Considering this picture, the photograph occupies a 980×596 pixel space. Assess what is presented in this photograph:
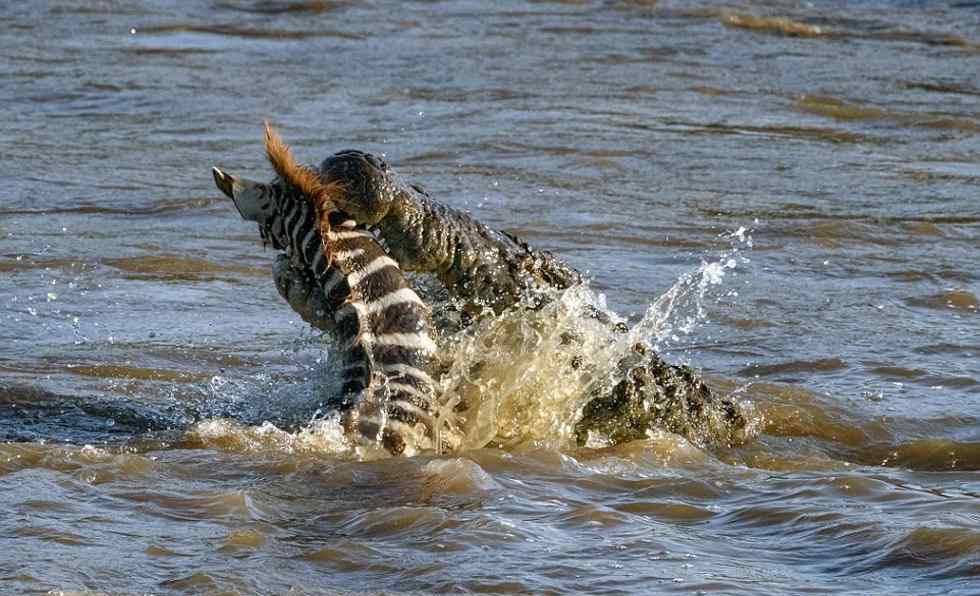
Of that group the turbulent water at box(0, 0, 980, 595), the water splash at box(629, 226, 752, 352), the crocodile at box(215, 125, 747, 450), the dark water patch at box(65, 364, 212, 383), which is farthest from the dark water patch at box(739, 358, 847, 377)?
the dark water patch at box(65, 364, 212, 383)

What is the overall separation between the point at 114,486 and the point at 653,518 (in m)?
1.44

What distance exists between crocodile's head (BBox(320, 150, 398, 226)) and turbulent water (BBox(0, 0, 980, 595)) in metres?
0.54

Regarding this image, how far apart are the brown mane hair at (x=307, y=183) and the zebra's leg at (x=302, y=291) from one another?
20cm

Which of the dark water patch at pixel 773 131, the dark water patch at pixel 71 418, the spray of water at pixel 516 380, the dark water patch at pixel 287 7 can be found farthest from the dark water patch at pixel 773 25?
the dark water patch at pixel 71 418

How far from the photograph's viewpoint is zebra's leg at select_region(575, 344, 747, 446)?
518 centimetres

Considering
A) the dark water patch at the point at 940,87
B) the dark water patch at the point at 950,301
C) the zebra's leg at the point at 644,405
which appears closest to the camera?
the zebra's leg at the point at 644,405

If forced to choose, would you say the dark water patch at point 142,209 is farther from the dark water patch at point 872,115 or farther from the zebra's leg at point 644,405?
the dark water patch at point 872,115

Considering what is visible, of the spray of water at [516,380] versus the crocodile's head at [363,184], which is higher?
the crocodile's head at [363,184]

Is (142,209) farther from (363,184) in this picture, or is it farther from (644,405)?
(363,184)

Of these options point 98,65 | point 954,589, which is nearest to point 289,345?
point 954,589

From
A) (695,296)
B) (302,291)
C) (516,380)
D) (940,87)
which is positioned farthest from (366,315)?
(940,87)

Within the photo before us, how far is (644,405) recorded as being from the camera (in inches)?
205

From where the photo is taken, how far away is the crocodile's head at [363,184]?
4.35 metres

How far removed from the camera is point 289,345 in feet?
21.7
